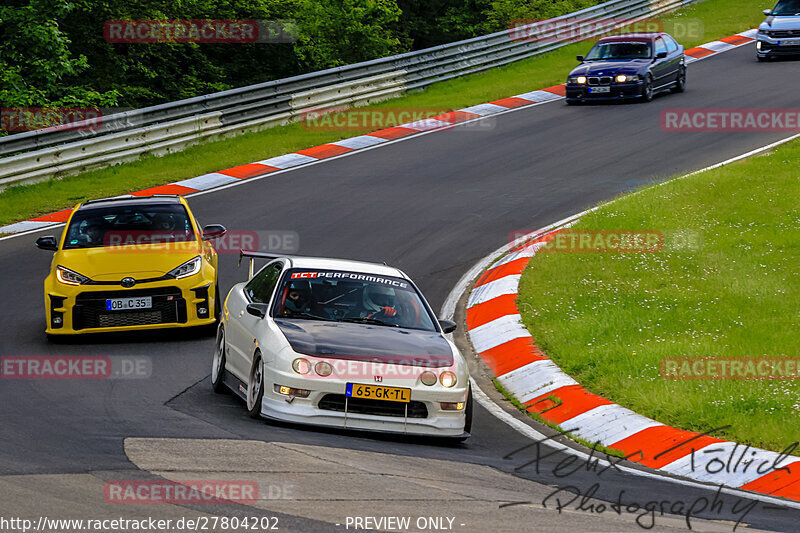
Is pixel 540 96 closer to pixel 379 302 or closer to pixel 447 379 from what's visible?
pixel 379 302

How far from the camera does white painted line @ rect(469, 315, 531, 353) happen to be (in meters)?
12.8

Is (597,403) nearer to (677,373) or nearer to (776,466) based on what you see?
(677,373)

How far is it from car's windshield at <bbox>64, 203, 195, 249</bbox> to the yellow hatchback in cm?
1

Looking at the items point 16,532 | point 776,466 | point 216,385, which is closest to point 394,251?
point 216,385

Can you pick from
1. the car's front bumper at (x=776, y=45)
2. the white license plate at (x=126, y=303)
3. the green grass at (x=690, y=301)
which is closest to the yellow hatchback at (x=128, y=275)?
the white license plate at (x=126, y=303)

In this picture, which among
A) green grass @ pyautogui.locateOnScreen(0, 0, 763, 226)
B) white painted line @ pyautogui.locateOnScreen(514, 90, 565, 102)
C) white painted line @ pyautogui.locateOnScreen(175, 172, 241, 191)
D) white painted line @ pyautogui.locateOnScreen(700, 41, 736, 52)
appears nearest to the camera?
green grass @ pyautogui.locateOnScreen(0, 0, 763, 226)

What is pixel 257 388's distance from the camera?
9383 mm

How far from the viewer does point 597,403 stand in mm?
10375

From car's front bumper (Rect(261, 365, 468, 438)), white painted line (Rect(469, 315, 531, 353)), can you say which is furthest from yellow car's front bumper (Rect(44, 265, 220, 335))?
car's front bumper (Rect(261, 365, 468, 438))

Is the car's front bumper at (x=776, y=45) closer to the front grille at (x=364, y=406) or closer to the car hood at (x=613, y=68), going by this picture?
the car hood at (x=613, y=68)

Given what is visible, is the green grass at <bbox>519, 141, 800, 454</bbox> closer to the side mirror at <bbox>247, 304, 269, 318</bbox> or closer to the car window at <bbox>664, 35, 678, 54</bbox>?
the side mirror at <bbox>247, 304, 269, 318</bbox>

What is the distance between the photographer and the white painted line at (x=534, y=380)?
1099cm

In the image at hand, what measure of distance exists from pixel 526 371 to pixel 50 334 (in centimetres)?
529
